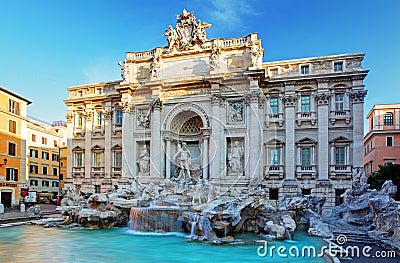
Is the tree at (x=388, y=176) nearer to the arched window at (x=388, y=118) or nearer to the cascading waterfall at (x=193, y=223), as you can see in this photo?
the arched window at (x=388, y=118)

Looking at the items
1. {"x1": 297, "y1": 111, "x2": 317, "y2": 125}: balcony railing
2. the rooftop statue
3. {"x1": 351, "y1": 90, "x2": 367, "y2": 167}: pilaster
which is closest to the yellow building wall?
the rooftop statue

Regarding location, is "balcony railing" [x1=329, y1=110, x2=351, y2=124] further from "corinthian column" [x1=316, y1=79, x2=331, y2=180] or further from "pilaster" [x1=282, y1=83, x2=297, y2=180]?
"pilaster" [x1=282, y1=83, x2=297, y2=180]

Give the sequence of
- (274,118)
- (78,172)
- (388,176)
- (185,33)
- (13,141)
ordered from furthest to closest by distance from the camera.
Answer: (13,141) → (78,172) → (185,33) → (388,176) → (274,118)

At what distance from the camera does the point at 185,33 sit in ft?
78.9

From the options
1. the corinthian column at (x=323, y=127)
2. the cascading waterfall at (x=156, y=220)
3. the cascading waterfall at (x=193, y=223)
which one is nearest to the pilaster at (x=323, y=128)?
the corinthian column at (x=323, y=127)

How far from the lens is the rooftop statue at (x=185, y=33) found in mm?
23500

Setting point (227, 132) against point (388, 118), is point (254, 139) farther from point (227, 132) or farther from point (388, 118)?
point (388, 118)

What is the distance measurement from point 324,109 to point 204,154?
8.22 metres

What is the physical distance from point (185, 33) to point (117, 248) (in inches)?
644

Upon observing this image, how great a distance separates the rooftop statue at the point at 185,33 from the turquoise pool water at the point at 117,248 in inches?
540

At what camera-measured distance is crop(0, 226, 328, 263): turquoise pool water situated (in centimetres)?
1101

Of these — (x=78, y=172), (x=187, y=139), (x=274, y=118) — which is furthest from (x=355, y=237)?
(x=78, y=172)

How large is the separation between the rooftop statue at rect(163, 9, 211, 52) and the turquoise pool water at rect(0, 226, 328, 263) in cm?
1372

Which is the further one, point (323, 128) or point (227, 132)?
point (227, 132)
